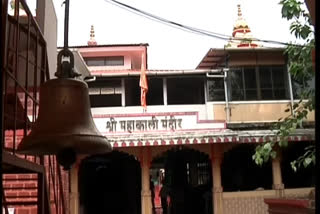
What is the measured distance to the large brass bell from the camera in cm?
235

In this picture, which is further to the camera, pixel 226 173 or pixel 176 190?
pixel 176 190

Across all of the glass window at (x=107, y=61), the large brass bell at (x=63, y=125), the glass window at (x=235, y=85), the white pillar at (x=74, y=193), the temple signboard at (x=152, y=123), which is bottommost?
the white pillar at (x=74, y=193)

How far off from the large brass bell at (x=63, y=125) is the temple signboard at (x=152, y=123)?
10749 millimetres

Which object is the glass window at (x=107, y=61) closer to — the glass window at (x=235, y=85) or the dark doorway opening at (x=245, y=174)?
the glass window at (x=235, y=85)

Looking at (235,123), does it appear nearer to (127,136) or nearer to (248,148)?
(248,148)

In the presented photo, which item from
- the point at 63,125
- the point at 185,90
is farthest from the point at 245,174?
the point at 63,125

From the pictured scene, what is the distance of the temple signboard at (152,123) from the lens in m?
13.5

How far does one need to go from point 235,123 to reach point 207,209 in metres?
2.93

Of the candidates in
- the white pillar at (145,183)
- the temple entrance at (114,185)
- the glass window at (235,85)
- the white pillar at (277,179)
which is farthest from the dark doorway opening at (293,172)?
the temple entrance at (114,185)

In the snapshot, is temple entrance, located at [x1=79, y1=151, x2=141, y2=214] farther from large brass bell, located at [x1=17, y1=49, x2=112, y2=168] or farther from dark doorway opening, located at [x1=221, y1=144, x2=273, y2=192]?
large brass bell, located at [x1=17, y1=49, x2=112, y2=168]

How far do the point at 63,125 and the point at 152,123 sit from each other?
1116 cm
